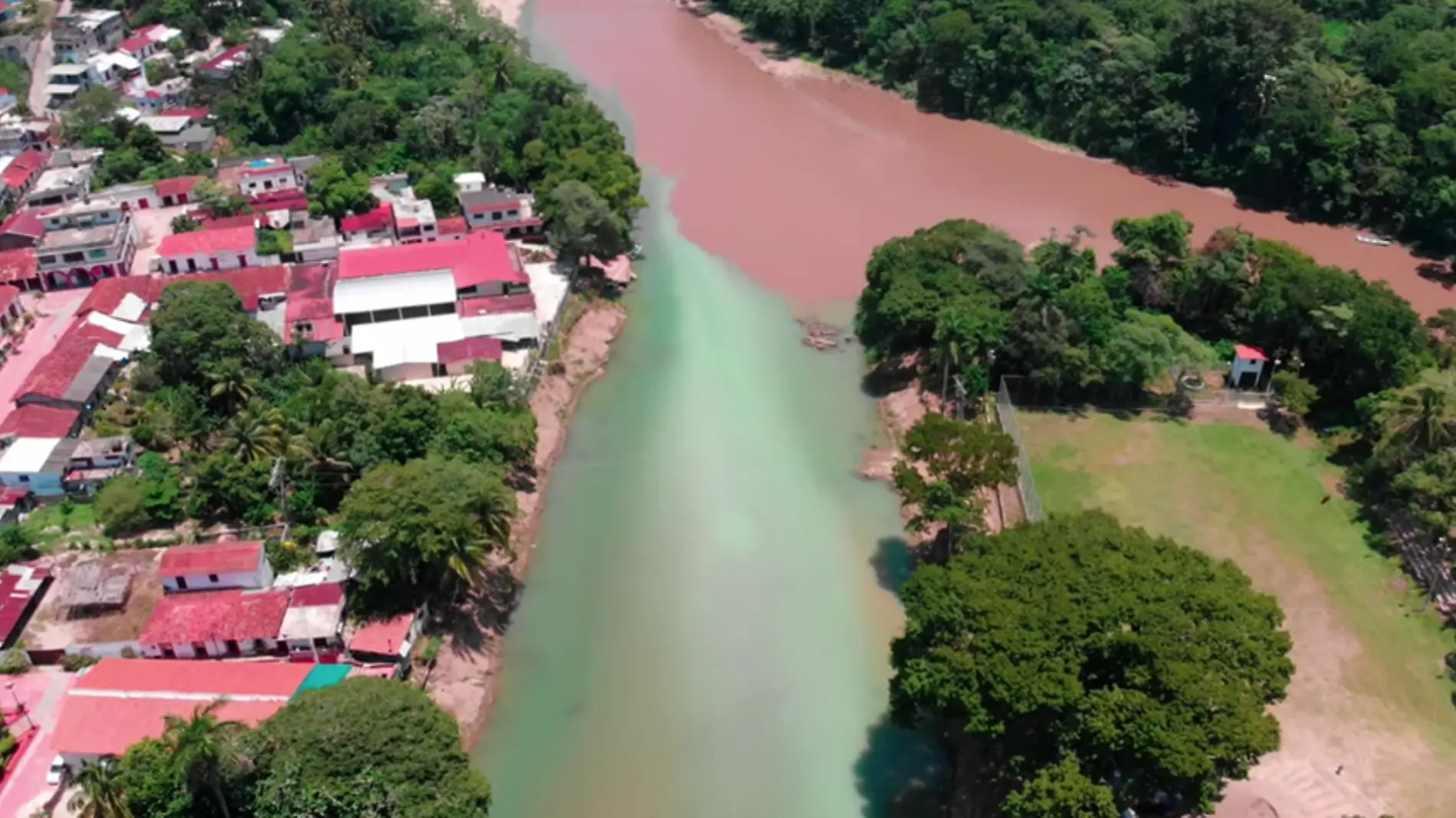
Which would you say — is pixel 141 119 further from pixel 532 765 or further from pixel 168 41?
pixel 532 765

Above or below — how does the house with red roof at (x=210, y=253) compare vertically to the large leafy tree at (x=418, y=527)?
below

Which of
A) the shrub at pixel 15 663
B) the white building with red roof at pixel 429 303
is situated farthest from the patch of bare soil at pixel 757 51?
the shrub at pixel 15 663

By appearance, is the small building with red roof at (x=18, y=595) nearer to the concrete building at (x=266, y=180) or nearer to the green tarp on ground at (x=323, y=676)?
the green tarp on ground at (x=323, y=676)

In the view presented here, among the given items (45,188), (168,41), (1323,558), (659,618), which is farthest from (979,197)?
(168,41)

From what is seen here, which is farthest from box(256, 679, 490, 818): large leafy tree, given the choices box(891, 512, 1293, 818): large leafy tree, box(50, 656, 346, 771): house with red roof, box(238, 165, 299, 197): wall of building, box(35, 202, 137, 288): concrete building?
box(238, 165, 299, 197): wall of building

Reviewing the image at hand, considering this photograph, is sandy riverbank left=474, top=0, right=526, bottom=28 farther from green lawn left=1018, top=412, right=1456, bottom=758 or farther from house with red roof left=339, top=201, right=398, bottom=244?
green lawn left=1018, top=412, right=1456, bottom=758

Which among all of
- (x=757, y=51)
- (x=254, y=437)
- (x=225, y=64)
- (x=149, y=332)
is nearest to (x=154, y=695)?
(x=254, y=437)

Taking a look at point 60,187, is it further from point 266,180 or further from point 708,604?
point 708,604
